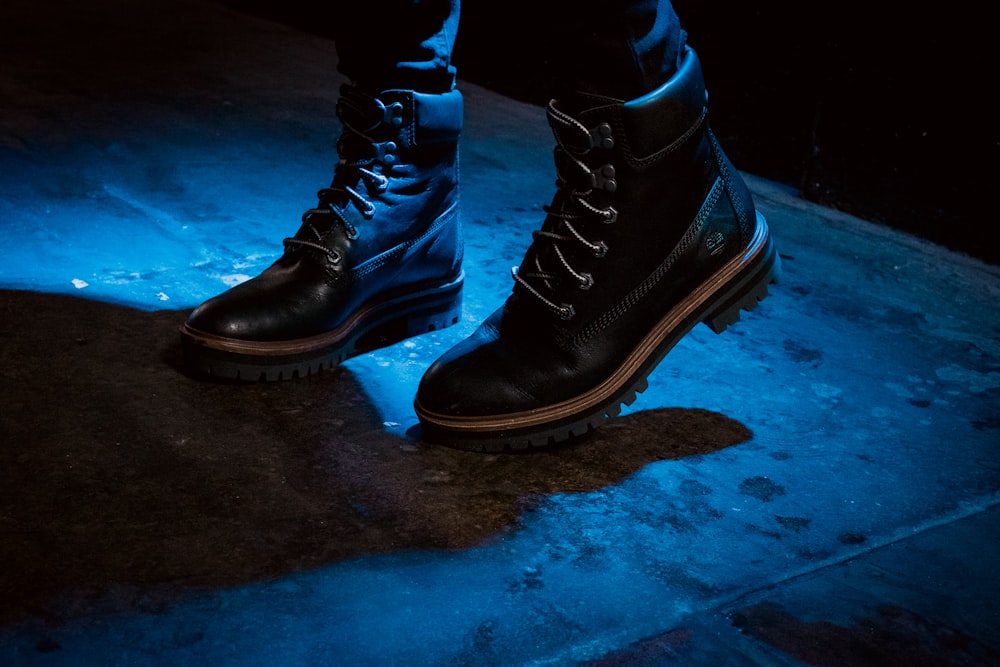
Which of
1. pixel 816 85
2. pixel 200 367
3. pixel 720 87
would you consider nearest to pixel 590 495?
pixel 200 367

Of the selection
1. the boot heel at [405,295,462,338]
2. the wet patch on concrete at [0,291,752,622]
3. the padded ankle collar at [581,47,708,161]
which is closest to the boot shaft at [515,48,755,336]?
the padded ankle collar at [581,47,708,161]

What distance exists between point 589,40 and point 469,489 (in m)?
0.64

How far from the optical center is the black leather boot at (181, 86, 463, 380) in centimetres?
151

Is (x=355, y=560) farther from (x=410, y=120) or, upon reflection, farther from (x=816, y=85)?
(x=816, y=85)

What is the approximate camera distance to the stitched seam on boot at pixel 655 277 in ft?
4.60

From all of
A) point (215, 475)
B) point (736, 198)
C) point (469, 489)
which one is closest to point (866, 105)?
point (736, 198)

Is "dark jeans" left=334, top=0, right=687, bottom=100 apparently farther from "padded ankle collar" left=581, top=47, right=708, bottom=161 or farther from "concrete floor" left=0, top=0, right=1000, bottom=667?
"concrete floor" left=0, top=0, right=1000, bottom=667

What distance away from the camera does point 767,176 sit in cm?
294

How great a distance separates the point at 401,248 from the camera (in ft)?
5.46

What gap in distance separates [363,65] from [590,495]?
839 millimetres

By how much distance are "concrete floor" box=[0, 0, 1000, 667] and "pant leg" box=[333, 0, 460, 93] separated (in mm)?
471

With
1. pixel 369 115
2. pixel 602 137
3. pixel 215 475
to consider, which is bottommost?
pixel 215 475

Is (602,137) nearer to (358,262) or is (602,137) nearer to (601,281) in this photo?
(601,281)

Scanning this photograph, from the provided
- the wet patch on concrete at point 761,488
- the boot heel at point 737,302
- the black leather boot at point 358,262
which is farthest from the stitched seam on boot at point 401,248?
the wet patch on concrete at point 761,488
